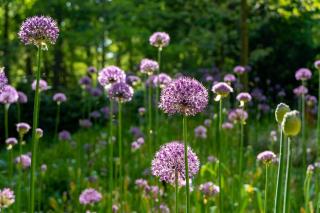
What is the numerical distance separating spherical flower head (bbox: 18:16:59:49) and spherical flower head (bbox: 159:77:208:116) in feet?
1.39

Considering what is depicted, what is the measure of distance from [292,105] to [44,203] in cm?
815

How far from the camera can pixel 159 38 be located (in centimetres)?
363

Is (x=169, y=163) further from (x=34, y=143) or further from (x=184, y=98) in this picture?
(x=34, y=143)

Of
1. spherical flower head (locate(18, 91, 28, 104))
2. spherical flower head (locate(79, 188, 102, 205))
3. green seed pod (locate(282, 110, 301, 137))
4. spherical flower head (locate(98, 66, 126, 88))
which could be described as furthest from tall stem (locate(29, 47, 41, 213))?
spherical flower head (locate(18, 91, 28, 104))

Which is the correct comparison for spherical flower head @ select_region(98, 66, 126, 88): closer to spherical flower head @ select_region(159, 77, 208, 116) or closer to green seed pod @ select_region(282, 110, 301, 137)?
spherical flower head @ select_region(159, 77, 208, 116)

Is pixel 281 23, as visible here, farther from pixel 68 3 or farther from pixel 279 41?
pixel 68 3

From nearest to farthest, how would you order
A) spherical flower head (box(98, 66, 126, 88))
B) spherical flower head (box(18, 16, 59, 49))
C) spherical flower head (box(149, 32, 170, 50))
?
spherical flower head (box(18, 16, 59, 49))
spherical flower head (box(98, 66, 126, 88))
spherical flower head (box(149, 32, 170, 50))

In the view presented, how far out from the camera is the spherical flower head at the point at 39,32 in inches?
69.4

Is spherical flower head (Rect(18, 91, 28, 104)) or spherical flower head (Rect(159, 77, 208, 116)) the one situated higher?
spherical flower head (Rect(18, 91, 28, 104))

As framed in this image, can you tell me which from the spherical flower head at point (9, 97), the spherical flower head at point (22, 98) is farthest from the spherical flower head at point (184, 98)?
the spherical flower head at point (22, 98)

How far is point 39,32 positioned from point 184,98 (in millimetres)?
540

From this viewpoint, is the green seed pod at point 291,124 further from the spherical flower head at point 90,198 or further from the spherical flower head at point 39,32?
the spherical flower head at point 90,198

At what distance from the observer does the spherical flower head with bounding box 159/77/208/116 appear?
1.66 meters

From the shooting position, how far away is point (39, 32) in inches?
69.4
